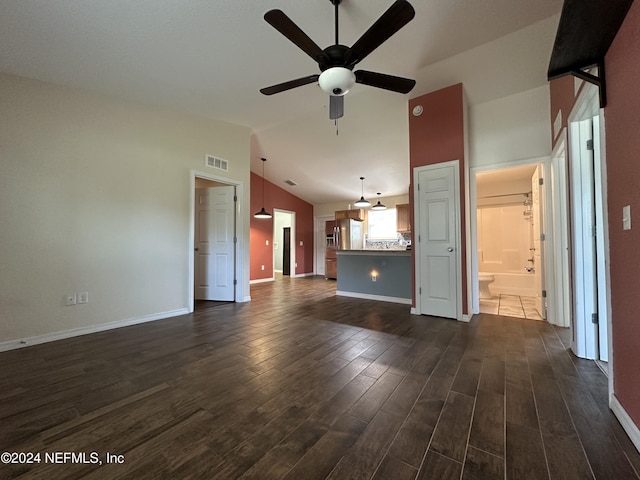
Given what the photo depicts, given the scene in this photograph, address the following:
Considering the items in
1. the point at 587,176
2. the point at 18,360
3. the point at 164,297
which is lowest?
the point at 18,360

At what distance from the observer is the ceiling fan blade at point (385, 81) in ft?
6.93

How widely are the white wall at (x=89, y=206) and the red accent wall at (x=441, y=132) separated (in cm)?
321

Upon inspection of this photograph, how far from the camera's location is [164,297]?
3.62 metres

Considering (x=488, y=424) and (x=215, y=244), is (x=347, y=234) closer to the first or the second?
(x=215, y=244)

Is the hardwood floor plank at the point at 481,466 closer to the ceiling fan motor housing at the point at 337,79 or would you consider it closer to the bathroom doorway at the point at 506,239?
the ceiling fan motor housing at the point at 337,79

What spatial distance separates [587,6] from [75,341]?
457 cm

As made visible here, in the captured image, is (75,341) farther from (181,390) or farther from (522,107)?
(522,107)

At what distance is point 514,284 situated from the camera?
5.36 meters

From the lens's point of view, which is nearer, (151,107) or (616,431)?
(616,431)

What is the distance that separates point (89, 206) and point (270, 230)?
193 inches

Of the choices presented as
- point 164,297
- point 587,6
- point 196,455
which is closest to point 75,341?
point 164,297

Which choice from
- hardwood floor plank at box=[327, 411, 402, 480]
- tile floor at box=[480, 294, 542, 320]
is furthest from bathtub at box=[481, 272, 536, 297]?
hardwood floor plank at box=[327, 411, 402, 480]

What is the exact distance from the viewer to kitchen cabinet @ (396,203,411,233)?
23.9 feet

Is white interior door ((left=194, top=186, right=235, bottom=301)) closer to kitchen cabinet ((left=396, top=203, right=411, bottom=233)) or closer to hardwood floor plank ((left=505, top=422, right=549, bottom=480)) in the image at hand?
hardwood floor plank ((left=505, top=422, right=549, bottom=480))
